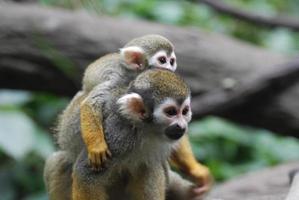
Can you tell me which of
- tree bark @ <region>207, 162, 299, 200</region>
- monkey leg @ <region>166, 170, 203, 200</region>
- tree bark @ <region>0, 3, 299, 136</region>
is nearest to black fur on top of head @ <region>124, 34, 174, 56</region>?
monkey leg @ <region>166, 170, 203, 200</region>

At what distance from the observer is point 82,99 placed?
14.9ft

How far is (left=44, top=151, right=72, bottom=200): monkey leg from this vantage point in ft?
15.0

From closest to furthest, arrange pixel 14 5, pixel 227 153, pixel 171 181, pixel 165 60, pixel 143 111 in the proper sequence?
pixel 143 111 < pixel 165 60 < pixel 171 181 < pixel 14 5 < pixel 227 153

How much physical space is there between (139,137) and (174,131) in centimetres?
21

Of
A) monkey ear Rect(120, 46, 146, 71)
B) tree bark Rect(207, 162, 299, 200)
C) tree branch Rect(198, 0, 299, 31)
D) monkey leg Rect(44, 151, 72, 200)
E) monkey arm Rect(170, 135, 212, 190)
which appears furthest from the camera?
tree branch Rect(198, 0, 299, 31)

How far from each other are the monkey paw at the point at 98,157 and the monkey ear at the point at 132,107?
0.20 meters

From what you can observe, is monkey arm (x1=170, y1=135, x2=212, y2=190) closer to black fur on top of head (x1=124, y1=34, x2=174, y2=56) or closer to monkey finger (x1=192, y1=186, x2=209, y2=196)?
monkey finger (x1=192, y1=186, x2=209, y2=196)

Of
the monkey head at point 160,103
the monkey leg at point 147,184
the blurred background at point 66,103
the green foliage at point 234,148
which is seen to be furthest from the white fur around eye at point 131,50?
the green foliage at point 234,148

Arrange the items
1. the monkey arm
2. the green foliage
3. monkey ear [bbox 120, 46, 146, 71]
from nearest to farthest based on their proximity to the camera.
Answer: monkey ear [bbox 120, 46, 146, 71] < the monkey arm < the green foliage

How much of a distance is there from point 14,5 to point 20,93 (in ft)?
2.54

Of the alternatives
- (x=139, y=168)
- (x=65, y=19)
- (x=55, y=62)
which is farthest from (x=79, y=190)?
(x=65, y=19)

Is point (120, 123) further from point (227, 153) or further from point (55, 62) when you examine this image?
point (227, 153)

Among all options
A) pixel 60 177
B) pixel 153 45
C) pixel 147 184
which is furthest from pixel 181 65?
pixel 147 184

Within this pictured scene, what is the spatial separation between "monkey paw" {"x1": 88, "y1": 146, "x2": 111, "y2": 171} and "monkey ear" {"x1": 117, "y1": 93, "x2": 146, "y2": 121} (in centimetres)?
20
